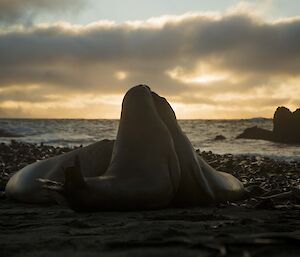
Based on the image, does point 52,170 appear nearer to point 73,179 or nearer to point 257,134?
point 73,179

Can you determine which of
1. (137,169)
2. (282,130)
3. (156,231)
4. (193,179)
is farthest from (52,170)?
(282,130)

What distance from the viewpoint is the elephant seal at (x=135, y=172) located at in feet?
15.0

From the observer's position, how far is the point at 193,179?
540 cm

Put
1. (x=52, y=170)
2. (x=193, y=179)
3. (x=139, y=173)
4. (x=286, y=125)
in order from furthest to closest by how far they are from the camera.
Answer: (x=286, y=125)
(x=52, y=170)
(x=193, y=179)
(x=139, y=173)

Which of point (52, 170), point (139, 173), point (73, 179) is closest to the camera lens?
point (73, 179)

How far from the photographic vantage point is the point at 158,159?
521cm

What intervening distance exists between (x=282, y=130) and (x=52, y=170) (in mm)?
32079

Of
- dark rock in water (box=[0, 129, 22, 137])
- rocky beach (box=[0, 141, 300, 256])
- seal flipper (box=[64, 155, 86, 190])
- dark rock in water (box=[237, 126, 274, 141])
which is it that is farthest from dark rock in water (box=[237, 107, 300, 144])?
seal flipper (box=[64, 155, 86, 190])

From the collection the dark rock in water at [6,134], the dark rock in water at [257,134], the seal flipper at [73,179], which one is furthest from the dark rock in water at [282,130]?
the seal flipper at [73,179]

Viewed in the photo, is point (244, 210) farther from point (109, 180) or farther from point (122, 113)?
point (122, 113)

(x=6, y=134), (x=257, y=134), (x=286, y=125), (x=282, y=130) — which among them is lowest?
(x=6, y=134)

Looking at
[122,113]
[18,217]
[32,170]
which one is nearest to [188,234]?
[18,217]

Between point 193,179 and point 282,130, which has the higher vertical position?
point 282,130

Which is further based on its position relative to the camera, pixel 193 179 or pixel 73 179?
pixel 193 179
